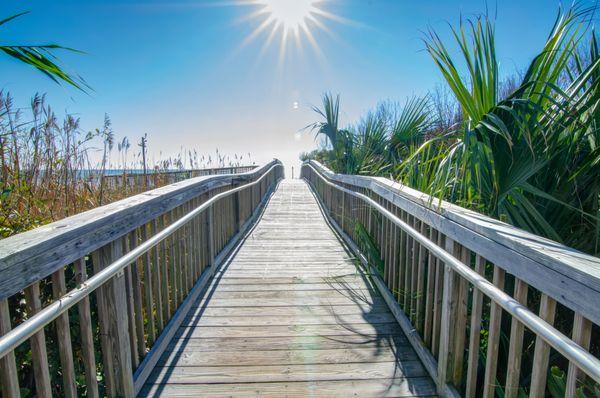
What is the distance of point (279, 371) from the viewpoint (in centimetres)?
207

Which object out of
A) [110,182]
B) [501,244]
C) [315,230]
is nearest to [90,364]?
[501,244]

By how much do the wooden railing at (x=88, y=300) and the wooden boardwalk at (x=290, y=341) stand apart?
0.77ft

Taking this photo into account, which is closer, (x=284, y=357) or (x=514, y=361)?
(x=514, y=361)

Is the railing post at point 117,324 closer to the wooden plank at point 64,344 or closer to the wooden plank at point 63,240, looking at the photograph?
the wooden plank at point 63,240

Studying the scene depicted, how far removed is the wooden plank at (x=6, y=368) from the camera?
0.97 m

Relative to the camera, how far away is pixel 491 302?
1423 millimetres

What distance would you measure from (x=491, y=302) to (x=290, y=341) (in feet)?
4.72

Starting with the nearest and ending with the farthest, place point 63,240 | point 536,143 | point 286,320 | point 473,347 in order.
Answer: point 63,240
point 473,347
point 536,143
point 286,320

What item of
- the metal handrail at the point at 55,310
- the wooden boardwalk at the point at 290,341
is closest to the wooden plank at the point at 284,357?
the wooden boardwalk at the point at 290,341

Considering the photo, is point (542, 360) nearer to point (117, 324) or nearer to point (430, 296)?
point (430, 296)

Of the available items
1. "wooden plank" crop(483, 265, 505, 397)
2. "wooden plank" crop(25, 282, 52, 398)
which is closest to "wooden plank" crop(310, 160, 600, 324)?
"wooden plank" crop(483, 265, 505, 397)

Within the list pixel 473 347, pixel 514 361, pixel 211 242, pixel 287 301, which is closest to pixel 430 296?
pixel 473 347

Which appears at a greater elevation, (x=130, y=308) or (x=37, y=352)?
(x=37, y=352)

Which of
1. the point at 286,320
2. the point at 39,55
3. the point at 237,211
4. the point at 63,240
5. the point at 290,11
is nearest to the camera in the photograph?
the point at 63,240
